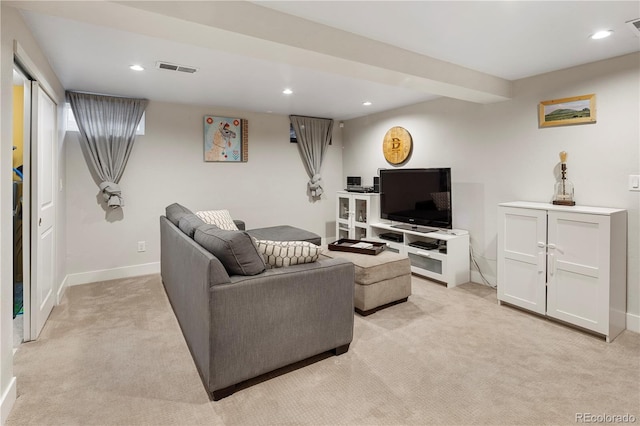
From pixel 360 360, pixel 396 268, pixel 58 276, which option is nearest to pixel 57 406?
pixel 360 360

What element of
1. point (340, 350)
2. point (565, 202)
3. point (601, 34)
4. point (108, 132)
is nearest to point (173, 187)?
point (108, 132)

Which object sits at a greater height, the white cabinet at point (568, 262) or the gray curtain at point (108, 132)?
the gray curtain at point (108, 132)

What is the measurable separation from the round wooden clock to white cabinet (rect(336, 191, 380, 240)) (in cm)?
61

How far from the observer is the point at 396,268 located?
331 centimetres

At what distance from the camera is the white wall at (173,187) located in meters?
4.15

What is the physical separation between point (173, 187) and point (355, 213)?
102 inches

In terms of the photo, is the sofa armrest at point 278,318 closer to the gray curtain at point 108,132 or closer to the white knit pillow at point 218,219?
the white knit pillow at point 218,219

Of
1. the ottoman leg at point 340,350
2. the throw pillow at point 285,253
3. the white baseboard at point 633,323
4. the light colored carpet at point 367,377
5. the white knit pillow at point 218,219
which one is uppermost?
the white knit pillow at point 218,219

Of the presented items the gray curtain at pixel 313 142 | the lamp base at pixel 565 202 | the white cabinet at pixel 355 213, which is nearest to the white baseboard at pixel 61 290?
the gray curtain at pixel 313 142

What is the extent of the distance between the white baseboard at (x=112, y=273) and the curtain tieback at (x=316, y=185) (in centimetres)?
254

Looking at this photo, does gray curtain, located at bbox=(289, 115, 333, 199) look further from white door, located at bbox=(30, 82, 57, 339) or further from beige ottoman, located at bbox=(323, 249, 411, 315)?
white door, located at bbox=(30, 82, 57, 339)

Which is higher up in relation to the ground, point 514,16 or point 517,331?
point 514,16

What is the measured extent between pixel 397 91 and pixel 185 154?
2.85 m

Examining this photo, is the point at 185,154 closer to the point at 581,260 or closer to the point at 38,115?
the point at 38,115
